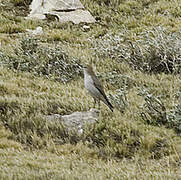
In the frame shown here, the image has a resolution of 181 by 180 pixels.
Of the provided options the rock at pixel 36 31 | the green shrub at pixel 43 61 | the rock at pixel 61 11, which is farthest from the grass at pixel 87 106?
the rock at pixel 61 11

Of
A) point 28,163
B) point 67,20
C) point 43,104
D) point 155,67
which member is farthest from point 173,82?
point 67,20

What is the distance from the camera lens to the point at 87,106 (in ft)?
22.5

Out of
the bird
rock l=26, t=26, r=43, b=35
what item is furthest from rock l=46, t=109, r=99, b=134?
rock l=26, t=26, r=43, b=35

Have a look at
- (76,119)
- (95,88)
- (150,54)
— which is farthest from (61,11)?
(76,119)

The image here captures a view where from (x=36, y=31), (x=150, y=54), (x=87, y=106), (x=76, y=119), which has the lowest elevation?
(x=36, y=31)

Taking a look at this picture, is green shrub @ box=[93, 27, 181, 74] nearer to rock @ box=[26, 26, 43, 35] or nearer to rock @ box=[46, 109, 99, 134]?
rock @ box=[26, 26, 43, 35]

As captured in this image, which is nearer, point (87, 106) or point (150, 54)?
point (87, 106)

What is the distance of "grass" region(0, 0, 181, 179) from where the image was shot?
4898mm

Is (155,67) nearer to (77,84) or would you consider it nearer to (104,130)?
(77,84)

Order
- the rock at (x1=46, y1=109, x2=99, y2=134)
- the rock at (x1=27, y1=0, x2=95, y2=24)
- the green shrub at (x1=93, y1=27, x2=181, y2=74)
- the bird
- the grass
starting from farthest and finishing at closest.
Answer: the rock at (x1=27, y1=0, x2=95, y2=24) → the green shrub at (x1=93, y1=27, x2=181, y2=74) → the bird → the rock at (x1=46, y1=109, x2=99, y2=134) → the grass

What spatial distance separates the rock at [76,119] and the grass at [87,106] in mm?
100

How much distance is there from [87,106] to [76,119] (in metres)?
0.68

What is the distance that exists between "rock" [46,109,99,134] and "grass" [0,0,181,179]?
100 mm

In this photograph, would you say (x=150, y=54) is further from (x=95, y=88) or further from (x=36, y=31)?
(x=36, y=31)
